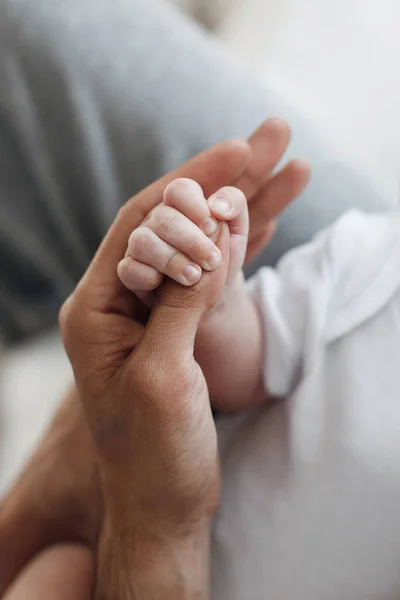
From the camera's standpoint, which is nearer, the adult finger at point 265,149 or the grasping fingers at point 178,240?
the grasping fingers at point 178,240

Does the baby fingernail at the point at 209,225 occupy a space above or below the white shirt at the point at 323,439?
above

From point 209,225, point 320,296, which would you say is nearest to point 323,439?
point 320,296

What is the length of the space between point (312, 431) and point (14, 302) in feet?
1.54

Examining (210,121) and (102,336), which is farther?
(210,121)

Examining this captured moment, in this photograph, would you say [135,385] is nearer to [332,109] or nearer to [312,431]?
[312,431]

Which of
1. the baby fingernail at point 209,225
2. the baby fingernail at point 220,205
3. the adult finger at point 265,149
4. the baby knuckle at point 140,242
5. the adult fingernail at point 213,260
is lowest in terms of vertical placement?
the baby knuckle at point 140,242

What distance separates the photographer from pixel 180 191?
1.25 feet

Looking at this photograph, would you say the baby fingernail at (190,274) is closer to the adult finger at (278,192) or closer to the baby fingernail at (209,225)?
the baby fingernail at (209,225)

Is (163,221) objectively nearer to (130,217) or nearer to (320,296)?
(130,217)

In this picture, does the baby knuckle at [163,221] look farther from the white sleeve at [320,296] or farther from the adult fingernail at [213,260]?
the white sleeve at [320,296]

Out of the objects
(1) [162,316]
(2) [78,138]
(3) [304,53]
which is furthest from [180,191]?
(3) [304,53]

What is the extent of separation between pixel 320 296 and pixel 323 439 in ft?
0.42

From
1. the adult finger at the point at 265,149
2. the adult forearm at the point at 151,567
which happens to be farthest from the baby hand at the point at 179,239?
the adult forearm at the point at 151,567

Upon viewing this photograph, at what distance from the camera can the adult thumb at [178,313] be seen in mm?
390
